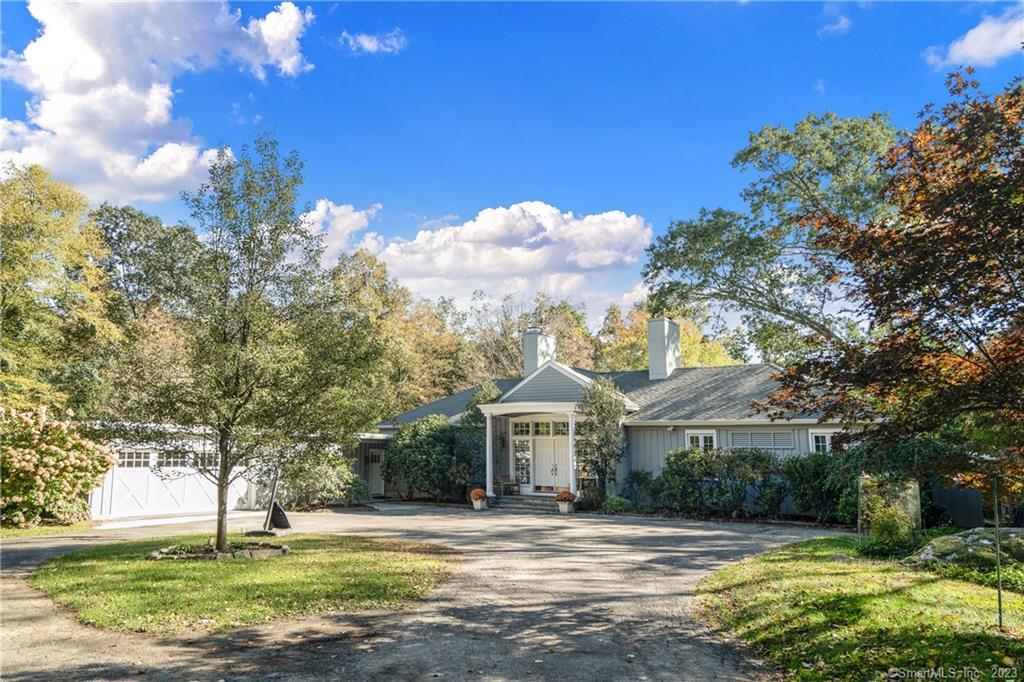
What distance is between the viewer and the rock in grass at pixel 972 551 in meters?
9.45

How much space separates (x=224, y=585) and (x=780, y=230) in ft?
56.9

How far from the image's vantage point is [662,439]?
21219 millimetres

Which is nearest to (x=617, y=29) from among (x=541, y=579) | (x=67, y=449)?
(x=541, y=579)

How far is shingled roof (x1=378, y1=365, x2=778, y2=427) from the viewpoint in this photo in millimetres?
20438

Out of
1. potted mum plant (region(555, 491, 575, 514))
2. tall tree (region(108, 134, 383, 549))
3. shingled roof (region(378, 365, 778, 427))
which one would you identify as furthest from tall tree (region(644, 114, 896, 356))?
tall tree (region(108, 134, 383, 549))

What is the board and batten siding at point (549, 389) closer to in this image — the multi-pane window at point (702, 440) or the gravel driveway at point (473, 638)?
the multi-pane window at point (702, 440)

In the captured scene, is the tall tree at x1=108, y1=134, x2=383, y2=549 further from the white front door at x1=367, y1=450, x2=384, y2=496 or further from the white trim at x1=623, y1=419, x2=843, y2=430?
the white front door at x1=367, y1=450, x2=384, y2=496

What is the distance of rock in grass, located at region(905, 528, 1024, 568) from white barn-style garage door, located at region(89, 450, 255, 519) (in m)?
17.1

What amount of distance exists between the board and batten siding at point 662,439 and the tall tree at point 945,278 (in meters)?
12.9

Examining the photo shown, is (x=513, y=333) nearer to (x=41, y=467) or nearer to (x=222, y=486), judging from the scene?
(x=41, y=467)

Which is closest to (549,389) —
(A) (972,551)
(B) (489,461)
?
(B) (489,461)

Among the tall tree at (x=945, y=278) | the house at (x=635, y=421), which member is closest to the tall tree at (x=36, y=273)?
the house at (x=635, y=421)

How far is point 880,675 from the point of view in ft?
16.8

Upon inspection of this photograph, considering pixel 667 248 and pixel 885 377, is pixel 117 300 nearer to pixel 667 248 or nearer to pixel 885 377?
pixel 667 248
